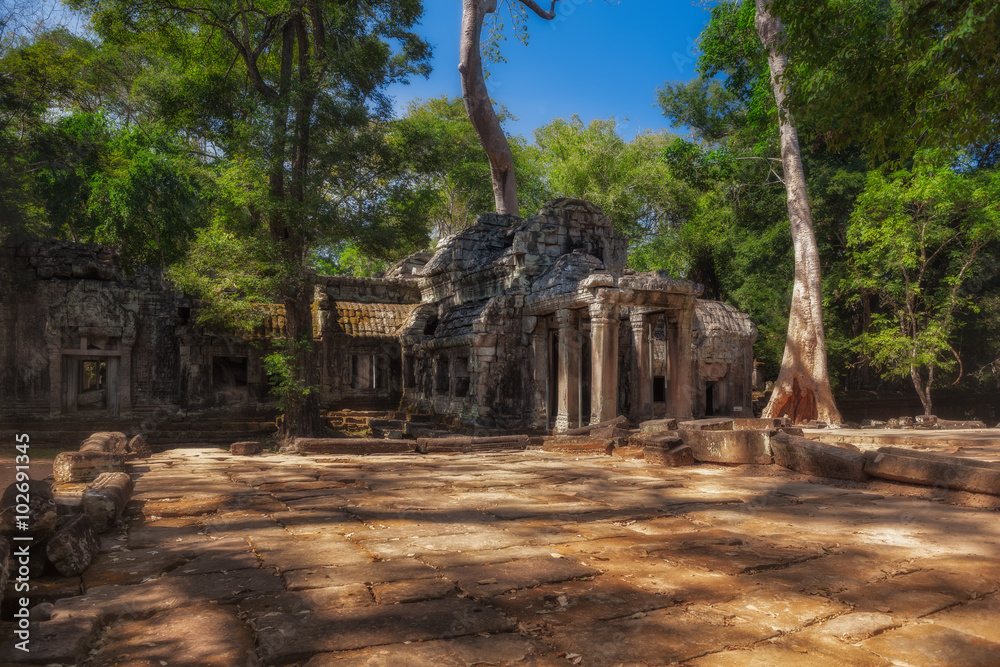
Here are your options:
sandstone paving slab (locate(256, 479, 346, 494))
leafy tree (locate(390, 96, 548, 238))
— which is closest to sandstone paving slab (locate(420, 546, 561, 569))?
sandstone paving slab (locate(256, 479, 346, 494))

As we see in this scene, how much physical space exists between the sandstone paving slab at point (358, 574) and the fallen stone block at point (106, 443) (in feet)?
17.9

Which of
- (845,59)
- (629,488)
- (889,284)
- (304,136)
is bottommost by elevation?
(629,488)

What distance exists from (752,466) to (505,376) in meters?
8.61

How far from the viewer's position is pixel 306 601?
9.55 feet

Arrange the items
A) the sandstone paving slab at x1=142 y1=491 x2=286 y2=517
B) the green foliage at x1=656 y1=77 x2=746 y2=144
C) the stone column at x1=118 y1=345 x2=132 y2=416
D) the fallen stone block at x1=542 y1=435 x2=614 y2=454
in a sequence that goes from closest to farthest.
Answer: the sandstone paving slab at x1=142 y1=491 x2=286 y2=517 → the fallen stone block at x1=542 y1=435 x2=614 y2=454 → the stone column at x1=118 y1=345 x2=132 y2=416 → the green foliage at x1=656 y1=77 x2=746 y2=144

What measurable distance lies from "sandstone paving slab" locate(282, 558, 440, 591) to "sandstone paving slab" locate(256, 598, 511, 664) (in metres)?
0.39

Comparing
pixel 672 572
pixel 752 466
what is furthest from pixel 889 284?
pixel 672 572

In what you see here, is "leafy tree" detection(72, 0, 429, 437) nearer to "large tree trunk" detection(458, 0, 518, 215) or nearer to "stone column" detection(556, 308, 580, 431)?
"stone column" detection(556, 308, 580, 431)

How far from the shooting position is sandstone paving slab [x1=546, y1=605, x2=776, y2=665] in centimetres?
237

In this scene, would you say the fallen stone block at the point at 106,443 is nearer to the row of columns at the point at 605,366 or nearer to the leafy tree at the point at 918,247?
the row of columns at the point at 605,366

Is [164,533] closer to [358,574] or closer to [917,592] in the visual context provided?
[358,574]

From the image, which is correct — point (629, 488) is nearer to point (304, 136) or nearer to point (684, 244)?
point (304, 136)

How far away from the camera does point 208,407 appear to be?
19.1m

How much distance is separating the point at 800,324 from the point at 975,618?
1600cm
